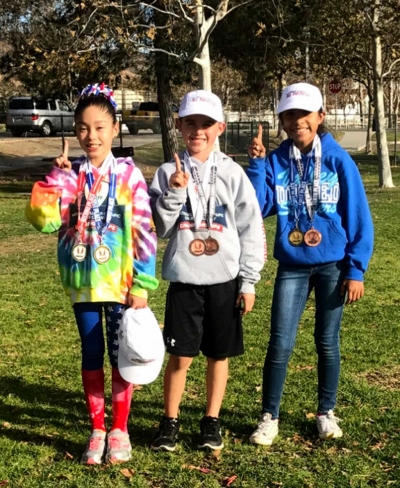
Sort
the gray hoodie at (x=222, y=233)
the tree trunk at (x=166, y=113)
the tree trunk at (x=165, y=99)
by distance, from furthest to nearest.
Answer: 1. the tree trunk at (x=166, y=113)
2. the tree trunk at (x=165, y=99)
3. the gray hoodie at (x=222, y=233)

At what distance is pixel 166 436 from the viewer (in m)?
3.95

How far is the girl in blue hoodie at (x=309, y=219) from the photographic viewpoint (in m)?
3.89

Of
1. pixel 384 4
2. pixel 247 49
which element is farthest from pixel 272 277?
pixel 247 49

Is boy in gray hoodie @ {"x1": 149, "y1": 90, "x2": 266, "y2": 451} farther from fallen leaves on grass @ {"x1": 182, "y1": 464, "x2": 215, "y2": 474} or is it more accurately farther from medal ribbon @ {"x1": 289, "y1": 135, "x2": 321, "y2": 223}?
fallen leaves on grass @ {"x1": 182, "y1": 464, "x2": 215, "y2": 474}

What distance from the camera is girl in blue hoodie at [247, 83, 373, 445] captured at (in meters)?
3.89

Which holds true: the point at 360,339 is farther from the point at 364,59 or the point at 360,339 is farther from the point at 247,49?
the point at 364,59

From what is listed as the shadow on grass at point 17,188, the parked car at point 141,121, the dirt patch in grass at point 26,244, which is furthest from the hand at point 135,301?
the parked car at point 141,121

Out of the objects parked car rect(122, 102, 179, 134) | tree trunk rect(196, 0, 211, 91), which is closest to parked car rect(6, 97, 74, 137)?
parked car rect(122, 102, 179, 134)

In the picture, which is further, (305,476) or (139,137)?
(139,137)

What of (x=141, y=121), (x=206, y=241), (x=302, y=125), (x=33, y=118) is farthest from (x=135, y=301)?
(x=141, y=121)

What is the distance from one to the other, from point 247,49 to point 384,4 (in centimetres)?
497

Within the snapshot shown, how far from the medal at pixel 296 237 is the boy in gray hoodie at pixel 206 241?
0.58 feet

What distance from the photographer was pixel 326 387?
4164mm

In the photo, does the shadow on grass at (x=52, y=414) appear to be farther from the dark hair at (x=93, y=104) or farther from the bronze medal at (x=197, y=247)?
the dark hair at (x=93, y=104)
